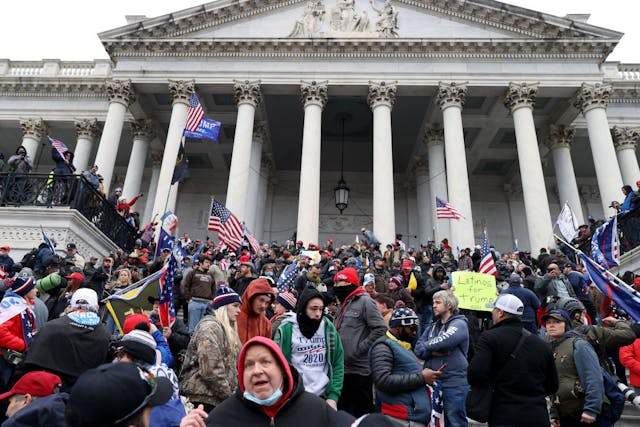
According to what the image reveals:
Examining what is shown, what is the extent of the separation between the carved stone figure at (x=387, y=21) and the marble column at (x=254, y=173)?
7884mm

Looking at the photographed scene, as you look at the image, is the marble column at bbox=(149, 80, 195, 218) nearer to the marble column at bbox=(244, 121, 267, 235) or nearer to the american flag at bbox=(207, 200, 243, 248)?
the marble column at bbox=(244, 121, 267, 235)

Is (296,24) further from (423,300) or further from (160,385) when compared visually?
(160,385)

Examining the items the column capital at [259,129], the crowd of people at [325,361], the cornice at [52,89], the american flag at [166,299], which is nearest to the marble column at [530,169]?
the column capital at [259,129]

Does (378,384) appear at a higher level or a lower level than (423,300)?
lower

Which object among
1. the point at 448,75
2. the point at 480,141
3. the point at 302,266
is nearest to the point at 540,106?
the point at 480,141

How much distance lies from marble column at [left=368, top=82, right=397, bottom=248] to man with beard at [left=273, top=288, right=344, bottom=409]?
1505 cm

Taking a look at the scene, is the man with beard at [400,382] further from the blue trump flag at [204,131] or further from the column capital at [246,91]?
A: the column capital at [246,91]

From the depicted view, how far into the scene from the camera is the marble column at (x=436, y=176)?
23.8 meters

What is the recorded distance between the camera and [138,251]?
14164mm

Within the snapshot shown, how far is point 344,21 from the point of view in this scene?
939 inches

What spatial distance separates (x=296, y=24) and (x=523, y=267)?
17.7 m

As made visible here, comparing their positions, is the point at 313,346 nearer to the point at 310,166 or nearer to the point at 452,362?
the point at 452,362

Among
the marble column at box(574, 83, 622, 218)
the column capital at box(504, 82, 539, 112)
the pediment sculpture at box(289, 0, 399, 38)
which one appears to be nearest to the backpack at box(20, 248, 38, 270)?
the pediment sculpture at box(289, 0, 399, 38)

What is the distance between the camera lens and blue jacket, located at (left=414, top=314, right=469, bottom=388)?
15.3 feet
